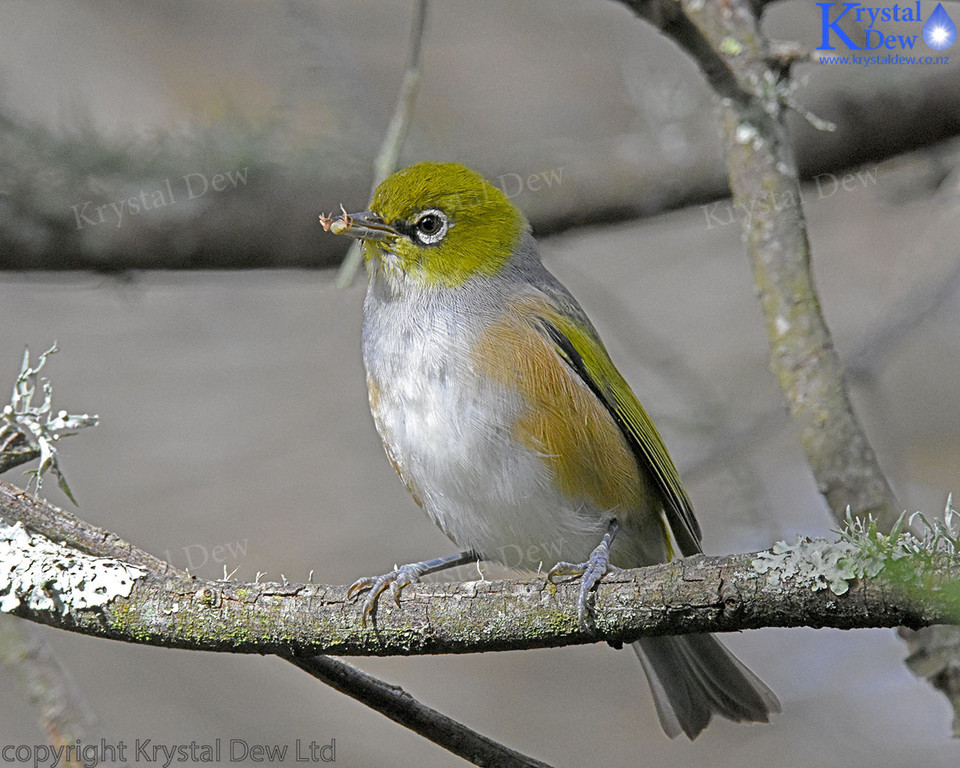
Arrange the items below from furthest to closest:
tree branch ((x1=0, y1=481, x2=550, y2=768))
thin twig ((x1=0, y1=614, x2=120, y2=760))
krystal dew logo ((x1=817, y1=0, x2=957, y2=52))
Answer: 1. krystal dew logo ((x1=817, y1=0, x2=957, y2=52))
2. tree branch ((x1=0, y1=481, x2=550, y2=768))
3. thin twig ((x1=0, y1=614, x2=120, y2=760))

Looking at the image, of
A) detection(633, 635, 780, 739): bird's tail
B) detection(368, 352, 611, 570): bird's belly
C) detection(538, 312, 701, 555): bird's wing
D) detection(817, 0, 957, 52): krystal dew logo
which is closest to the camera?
detection(368, 352, 611, 570): bird's belly

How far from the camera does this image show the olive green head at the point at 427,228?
392cm

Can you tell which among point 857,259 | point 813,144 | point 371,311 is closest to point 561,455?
point 371,311

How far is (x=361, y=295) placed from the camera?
8.25 metres

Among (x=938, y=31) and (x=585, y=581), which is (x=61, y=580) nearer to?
(x=585, y=581)

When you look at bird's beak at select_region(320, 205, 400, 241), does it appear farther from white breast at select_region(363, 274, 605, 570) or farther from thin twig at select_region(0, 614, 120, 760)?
thin twig at select_region(0, 614, 120, 760)

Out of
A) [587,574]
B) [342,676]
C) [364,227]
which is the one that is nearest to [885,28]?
[364,227]

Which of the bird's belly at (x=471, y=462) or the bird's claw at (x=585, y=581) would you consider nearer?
the bird's claw at (x=585, y=581)

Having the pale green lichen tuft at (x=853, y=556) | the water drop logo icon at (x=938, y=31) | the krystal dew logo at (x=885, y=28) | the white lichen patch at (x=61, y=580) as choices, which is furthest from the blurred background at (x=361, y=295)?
the pale green lichen tuft at (x=853, y=556)

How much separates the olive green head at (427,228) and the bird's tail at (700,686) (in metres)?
1.61

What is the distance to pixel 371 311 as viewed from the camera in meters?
4.04

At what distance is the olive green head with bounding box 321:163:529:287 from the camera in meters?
3.92

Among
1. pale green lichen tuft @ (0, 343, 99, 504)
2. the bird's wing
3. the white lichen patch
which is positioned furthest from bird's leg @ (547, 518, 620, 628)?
pale green lichen tuft @ (0, 343, 99, 504)

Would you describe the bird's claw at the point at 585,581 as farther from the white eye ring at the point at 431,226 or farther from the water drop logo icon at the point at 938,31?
the water drop logo icon at the point at 938,31
